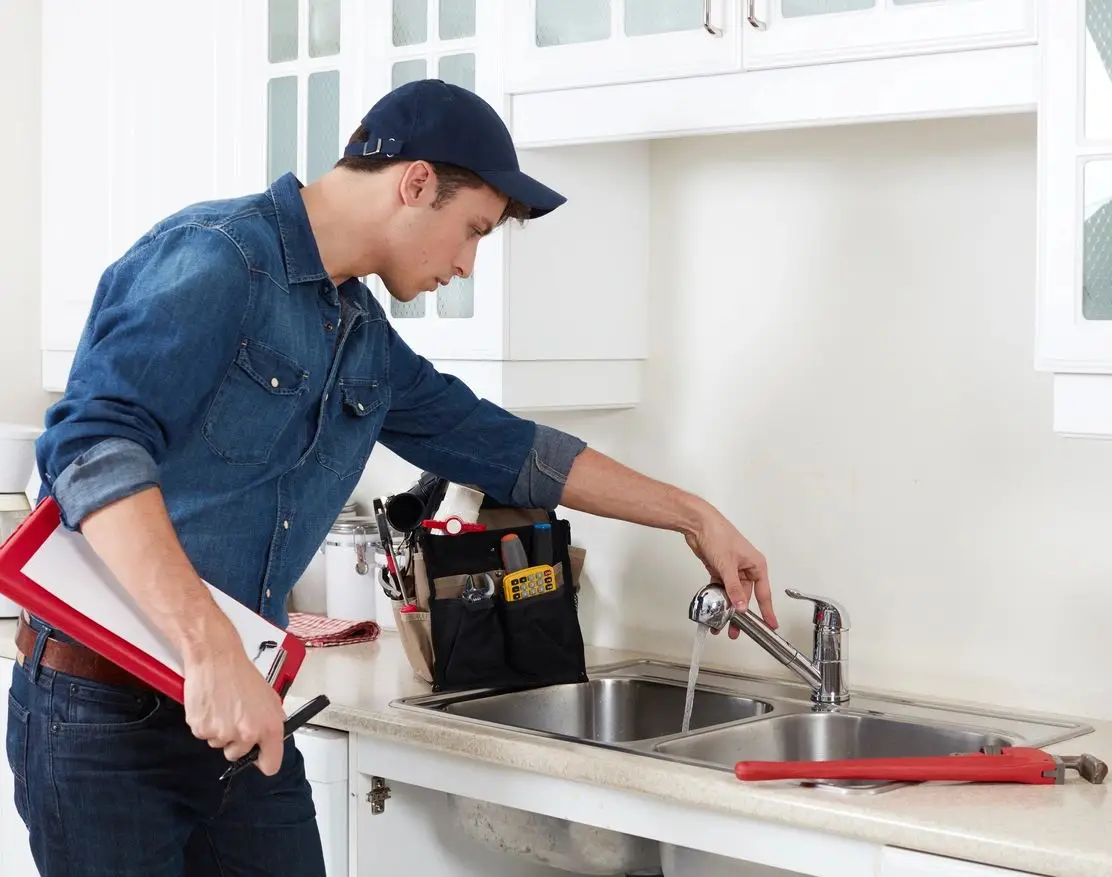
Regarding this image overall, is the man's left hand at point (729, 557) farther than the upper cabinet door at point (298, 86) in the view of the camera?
No

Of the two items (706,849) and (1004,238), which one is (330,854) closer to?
(706,849)

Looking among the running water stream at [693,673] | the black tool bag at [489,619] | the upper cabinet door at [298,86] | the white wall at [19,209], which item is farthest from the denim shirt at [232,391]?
the white wall at [19,209]

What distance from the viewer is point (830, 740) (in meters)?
2.14

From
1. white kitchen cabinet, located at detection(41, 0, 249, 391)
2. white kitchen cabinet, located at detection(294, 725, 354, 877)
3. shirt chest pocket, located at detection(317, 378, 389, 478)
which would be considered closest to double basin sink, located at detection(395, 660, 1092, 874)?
white kitchen cabinet, located at detection(294, 725, 354, 877)

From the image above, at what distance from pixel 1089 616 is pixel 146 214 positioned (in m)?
1.82

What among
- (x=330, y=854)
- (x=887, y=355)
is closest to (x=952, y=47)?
(x=887, y=355)

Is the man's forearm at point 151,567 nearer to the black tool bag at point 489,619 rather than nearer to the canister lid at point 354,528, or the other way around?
the black tool bag at point 489,619

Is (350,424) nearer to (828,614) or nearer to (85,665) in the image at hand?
(85,665)

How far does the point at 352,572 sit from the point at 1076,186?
1502 millimetres

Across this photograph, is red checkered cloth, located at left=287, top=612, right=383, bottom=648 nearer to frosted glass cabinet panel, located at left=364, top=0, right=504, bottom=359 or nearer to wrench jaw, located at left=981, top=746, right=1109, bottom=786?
frosted glass cabinet panel, located at left=364, top=0, right=504, bottom=359

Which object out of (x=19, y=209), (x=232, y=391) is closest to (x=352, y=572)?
(x=19, y=209)

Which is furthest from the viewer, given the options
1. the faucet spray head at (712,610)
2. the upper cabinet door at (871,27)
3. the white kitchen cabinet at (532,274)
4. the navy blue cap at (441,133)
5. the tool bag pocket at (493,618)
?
the white kitchen cabinet at (532,274)

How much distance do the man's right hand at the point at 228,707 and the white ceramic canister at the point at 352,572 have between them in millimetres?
1359

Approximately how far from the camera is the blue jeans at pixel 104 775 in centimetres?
161
